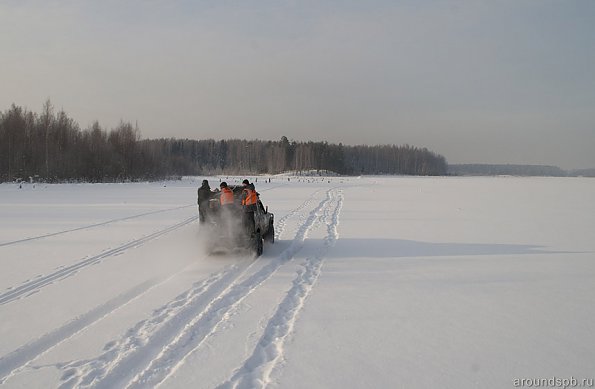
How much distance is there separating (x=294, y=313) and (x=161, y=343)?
6.05 feet

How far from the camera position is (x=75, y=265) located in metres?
8.79

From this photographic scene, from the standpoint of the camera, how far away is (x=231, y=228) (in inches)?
380

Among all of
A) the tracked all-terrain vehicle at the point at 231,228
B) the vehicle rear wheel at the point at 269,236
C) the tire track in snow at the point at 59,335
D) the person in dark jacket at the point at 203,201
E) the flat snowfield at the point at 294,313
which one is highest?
the person in dark jacket at the point at 203,201

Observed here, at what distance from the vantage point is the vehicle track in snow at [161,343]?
4078mm

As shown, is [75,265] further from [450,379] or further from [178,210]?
[178,210]

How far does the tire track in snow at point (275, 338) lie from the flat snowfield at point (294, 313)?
0.02 m

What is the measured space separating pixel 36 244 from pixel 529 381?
37.4 feet

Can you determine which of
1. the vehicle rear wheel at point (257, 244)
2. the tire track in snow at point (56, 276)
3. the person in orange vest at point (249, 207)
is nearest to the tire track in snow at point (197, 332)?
the vehicle rear wheel at point (257, 244)

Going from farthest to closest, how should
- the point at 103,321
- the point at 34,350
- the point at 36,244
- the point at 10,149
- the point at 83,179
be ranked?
1. the point at 83,179
2. the point at 10,149
3. the point at 36,244
4. the point at 103,321
5. the point at 34,350

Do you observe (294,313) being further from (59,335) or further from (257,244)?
(257,244)

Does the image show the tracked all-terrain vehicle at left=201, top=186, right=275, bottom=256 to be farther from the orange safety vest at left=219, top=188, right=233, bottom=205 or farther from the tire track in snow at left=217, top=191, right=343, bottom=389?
the tire track in snow at left=217, top=191, right=343, bottom=389

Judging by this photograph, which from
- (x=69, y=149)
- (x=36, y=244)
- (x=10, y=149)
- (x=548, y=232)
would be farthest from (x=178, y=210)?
(x=69, y=149)

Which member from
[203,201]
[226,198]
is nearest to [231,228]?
[226,198]

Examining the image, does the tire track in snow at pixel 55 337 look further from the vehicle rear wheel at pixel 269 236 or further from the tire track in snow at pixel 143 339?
the vehicle rear wheel at pixel 269 236
